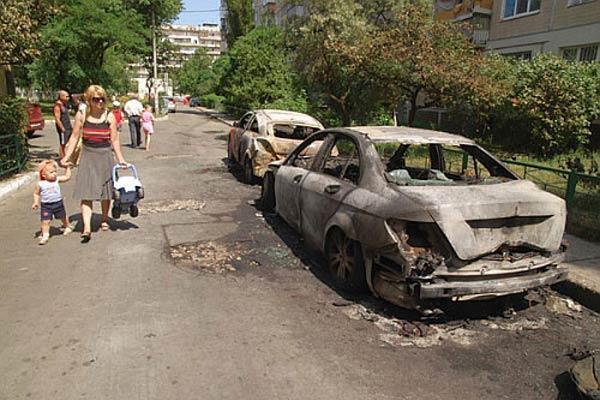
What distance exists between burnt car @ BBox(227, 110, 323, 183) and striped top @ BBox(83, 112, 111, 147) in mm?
3756

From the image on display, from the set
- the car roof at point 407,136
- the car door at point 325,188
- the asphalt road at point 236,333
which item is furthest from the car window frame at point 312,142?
the asphalt road at point 236,333

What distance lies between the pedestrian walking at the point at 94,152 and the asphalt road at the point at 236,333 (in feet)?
2.05

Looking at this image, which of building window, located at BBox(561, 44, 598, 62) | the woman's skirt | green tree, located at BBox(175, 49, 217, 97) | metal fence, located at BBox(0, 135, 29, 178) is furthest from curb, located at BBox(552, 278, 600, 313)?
green tree, located at BBox(175, 49, 217, 97)

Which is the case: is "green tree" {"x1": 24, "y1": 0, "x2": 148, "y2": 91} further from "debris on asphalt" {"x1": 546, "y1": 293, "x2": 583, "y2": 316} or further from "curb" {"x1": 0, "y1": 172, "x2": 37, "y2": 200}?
"debris on asphalt" {"x1": 546, "y1": 293, "x2": 583, "y2": 316}

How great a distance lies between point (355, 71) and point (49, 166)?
321 inches

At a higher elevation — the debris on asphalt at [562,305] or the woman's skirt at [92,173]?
the woman's skirt at [92,173]

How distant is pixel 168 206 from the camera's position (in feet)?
25.2

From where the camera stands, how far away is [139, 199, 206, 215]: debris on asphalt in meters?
7.39

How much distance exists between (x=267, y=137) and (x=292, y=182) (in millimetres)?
3581

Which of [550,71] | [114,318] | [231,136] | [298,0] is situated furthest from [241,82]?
[114,318]

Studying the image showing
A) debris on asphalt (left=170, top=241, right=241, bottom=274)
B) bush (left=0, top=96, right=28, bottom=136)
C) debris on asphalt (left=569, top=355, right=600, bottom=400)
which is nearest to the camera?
debris on asphalt (left=569, top=355, right=600, bottom=400)

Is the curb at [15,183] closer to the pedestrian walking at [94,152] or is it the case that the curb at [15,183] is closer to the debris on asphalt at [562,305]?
the pedestrian walking at [94,152]

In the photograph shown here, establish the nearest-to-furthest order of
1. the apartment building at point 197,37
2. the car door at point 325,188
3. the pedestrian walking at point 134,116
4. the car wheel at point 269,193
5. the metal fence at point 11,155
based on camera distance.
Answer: the car door at point 325,188 → the car wheel at point 269,193 → the metal fence at point 11,155 → the pedestrian walking at point 134,116 → the apartment building at point 197,37

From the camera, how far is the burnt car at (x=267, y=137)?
29.5 ft
